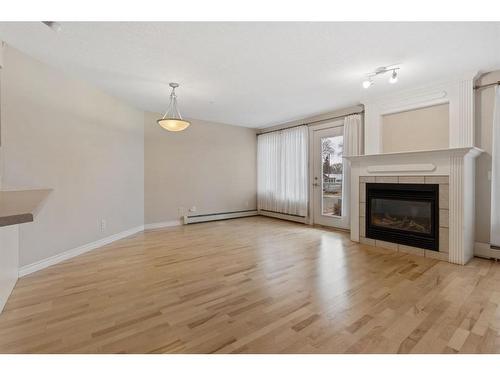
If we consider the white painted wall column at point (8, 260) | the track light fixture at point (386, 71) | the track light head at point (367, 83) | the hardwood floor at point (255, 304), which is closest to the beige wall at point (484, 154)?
the hardwood floor at point (255, 304)

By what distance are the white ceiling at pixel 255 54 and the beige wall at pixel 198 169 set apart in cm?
147

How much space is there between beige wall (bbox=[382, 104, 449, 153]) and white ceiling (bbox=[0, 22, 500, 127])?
0.48 metres

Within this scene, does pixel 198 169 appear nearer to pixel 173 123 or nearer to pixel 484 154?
pixel 173 123

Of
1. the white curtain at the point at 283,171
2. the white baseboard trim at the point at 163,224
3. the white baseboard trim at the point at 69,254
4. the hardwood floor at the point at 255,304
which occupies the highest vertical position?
the white curtain at the point at 283,171

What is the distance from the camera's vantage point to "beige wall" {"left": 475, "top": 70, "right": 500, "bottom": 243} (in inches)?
127

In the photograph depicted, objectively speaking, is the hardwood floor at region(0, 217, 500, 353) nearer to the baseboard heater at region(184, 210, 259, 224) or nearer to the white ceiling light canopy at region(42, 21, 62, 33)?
the baseboard heater at region(184, 210, 259, 224)

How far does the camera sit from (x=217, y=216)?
621 cm

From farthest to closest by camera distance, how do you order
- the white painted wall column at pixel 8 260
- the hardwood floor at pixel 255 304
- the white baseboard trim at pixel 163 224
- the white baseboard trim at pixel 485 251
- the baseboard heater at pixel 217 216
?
the baseboard heater at pixel 217 216
the white baseboard trim at pixel 163 224
the white baseboard trim at pixel 485 251
the white painted wall column at pixel 8 260
the hardwood floor at pixel 255 304

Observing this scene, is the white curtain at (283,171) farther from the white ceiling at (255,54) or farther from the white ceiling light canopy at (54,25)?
the white ceiling light canopy at (54,25)

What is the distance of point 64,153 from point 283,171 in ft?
14.6

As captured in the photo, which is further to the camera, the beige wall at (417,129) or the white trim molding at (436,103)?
the beige wall at (417,129)

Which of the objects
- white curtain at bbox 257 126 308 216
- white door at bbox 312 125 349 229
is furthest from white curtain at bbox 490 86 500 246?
white curtain at bbox 257 126 308 216

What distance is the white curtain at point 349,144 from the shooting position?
15.0ft
